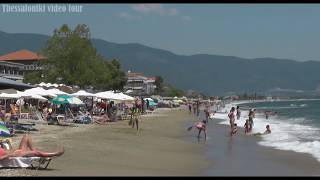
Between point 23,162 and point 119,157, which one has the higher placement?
point 23,162

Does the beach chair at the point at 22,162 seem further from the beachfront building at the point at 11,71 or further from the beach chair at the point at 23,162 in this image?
the beachfront building at the point at 11,71

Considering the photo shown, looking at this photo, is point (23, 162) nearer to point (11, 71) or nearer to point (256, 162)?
point (256, 162)

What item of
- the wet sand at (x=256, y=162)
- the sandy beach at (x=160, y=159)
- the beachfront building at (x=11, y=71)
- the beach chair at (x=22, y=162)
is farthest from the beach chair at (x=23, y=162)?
the beachfront building at (x=11, y=71)

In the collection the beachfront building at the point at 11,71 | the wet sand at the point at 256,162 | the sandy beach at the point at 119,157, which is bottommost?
the wet sand at the point at 256,162

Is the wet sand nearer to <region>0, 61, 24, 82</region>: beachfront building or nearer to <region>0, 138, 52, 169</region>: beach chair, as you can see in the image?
<region>0, 138, 52, 169</region>: beach chair

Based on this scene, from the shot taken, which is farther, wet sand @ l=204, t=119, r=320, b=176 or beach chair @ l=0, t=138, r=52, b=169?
wet sand @ l=204, t=119, r=320, b=176

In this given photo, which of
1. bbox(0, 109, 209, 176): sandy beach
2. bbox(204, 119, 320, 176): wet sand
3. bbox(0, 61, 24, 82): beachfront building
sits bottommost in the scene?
bbox(204, 119, 320, 176): wet sand

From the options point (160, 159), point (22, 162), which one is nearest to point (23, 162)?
point (22, 162)

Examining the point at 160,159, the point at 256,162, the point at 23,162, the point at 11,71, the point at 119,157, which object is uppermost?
the point at 11,71

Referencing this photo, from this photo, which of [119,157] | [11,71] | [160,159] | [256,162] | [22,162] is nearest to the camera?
[22,162]

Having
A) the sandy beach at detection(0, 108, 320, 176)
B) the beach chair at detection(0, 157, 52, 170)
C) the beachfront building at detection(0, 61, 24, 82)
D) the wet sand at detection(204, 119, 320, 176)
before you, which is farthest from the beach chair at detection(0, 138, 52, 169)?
the beachfront building at detection(0, 61, 24, 82)

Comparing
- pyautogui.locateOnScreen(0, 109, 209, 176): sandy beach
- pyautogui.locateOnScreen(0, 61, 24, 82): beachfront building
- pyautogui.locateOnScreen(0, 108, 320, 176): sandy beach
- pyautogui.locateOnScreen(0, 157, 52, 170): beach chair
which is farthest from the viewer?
pyautogui.locateOnScreen(0, 61, 24, 82): beachfront building

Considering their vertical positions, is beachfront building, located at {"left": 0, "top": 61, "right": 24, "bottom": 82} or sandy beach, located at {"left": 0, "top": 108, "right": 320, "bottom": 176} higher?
beachfront building, located at {"left": 0, "top": 61, "right": 24, "bottom": 82}

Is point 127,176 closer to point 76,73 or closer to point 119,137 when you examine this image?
point 119,137
